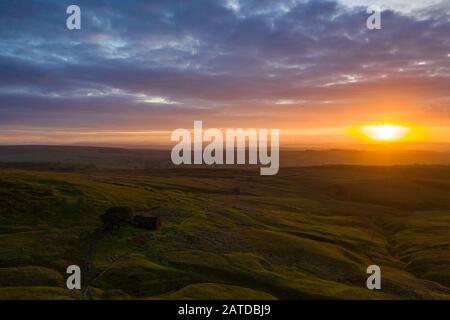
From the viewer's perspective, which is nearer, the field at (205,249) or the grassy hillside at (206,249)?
the field at (205,249)

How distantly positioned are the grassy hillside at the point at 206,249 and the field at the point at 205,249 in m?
0.21

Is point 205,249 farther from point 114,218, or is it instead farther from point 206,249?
point 114,218

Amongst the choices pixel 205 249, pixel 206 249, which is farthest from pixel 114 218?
pixel 206 249

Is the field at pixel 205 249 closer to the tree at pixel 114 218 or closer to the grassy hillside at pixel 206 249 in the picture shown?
the grassy hillside at pixel 206 249

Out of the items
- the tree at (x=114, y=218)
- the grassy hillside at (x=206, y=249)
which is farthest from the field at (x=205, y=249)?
the tree at (x=114, y=218)

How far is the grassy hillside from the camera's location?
52.5m

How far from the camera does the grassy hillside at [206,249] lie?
5253 centimetres

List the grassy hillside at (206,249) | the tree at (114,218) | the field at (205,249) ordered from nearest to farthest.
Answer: the field at (205,249) → the grassy hillside at (206,249) → the tree at (114,218)

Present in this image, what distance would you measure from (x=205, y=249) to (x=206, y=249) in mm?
165

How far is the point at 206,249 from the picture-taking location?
68750 millimetres

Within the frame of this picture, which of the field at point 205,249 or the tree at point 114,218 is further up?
the tree at point 114,218
